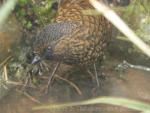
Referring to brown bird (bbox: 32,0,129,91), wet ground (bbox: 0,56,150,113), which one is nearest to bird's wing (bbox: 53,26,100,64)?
brown bird (bbox: 32,0,129,91)

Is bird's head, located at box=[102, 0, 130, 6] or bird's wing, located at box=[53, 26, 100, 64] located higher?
bird's head, located at box=[102, 0, 130, 6]

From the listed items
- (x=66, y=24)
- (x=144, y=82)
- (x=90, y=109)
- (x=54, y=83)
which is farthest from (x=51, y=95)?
(x=144, y=82)

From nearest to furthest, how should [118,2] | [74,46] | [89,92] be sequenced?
[74,46], [89,92], [118,2]

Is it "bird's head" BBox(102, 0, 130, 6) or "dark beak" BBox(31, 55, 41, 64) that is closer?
"dark beak" BBox(31, 55, 41, 64)

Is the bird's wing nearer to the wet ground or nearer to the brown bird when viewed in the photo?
the brown bird

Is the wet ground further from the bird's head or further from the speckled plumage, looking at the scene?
the bird's head

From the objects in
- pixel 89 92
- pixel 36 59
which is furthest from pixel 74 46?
pixel 89 92

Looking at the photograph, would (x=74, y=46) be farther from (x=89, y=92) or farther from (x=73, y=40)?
(x=89, y=92)

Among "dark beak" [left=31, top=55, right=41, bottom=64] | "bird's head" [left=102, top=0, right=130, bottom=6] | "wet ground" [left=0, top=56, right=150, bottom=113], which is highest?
"bird's head" [left=102, top=0, right=130, bottom=6]
